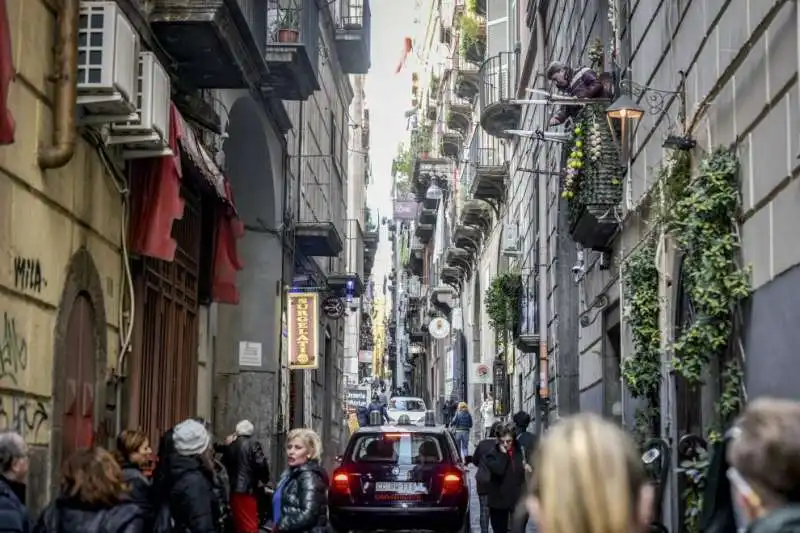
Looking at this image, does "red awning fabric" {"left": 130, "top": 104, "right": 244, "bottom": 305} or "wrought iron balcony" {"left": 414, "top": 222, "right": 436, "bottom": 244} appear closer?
"red awning fabric" {"left": 130, "top": 104, "right": 244, "bottom": 305}

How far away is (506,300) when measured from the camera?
1233 inches

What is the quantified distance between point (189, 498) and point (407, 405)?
4436cm

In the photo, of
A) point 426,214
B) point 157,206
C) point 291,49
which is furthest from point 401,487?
point 426,214

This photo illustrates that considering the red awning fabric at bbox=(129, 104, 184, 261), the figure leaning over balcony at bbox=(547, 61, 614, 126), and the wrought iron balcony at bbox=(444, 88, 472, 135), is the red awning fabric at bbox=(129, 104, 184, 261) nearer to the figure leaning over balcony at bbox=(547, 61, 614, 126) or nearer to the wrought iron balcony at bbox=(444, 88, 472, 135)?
the figure leaning over balcony at bbox=(547, 61, 614, 126)

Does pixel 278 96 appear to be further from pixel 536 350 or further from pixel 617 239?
pixel 536 350

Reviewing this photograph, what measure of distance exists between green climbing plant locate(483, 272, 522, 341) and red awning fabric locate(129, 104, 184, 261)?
18.5m

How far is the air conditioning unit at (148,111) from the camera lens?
36.6 ft

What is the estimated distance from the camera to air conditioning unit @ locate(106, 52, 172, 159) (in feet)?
36.6

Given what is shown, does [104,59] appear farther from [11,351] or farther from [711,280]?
[711,280]

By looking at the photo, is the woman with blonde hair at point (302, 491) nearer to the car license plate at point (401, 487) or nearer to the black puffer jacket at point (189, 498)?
the black puffer jacket at point (189, 498)

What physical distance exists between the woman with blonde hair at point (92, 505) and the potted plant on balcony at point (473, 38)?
32735mm

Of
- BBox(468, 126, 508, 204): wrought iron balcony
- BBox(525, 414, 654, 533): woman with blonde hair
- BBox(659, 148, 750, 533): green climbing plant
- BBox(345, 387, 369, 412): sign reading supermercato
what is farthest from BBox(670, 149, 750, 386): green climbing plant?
BBox(345, 387, 369, 412): sign reading supermercato

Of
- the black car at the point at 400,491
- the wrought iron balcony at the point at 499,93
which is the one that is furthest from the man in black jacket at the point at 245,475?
the wrought iron balcony at the point at 499,93

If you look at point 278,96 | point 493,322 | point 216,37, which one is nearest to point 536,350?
point 493,322
